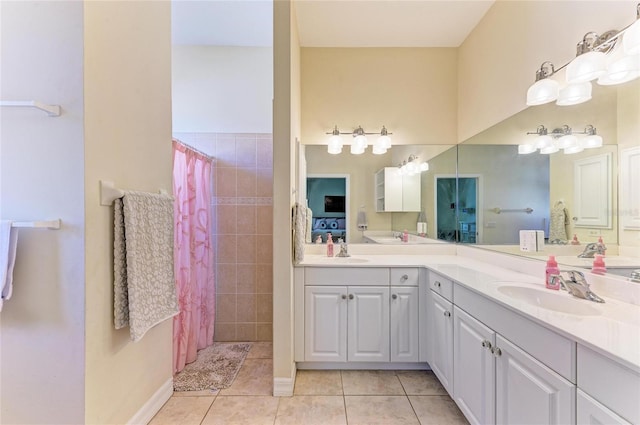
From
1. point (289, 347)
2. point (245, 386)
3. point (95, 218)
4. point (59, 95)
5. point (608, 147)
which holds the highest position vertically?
point (59, 95)

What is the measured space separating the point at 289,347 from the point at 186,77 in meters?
2.65

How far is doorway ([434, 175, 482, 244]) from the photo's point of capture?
7.89 feet

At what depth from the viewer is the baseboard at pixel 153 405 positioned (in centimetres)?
158

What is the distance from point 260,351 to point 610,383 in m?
2.34

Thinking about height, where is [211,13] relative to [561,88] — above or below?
above

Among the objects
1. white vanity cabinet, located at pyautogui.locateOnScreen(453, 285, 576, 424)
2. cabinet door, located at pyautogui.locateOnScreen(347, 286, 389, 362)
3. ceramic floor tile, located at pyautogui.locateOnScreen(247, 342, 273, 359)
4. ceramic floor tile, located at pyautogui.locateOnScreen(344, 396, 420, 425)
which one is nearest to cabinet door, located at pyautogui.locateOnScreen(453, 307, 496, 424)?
white vanity cabinet, located at pyautogui.locateOnScreen(453, 285, 576, 424)

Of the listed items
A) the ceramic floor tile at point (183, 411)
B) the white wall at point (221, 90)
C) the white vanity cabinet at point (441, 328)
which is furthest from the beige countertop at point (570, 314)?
the white wall at point (221, 90)

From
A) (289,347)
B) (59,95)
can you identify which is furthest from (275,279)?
(59,95)

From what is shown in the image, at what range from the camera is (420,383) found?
6.66ft

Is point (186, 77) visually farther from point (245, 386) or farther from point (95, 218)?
point (245, 386)

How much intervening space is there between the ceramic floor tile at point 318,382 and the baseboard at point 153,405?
2.74 feet

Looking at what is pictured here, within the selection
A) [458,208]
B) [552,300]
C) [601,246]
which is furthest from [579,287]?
[458,208]

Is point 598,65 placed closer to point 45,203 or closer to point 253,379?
point 45,203

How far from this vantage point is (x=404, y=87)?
2.68 metres
